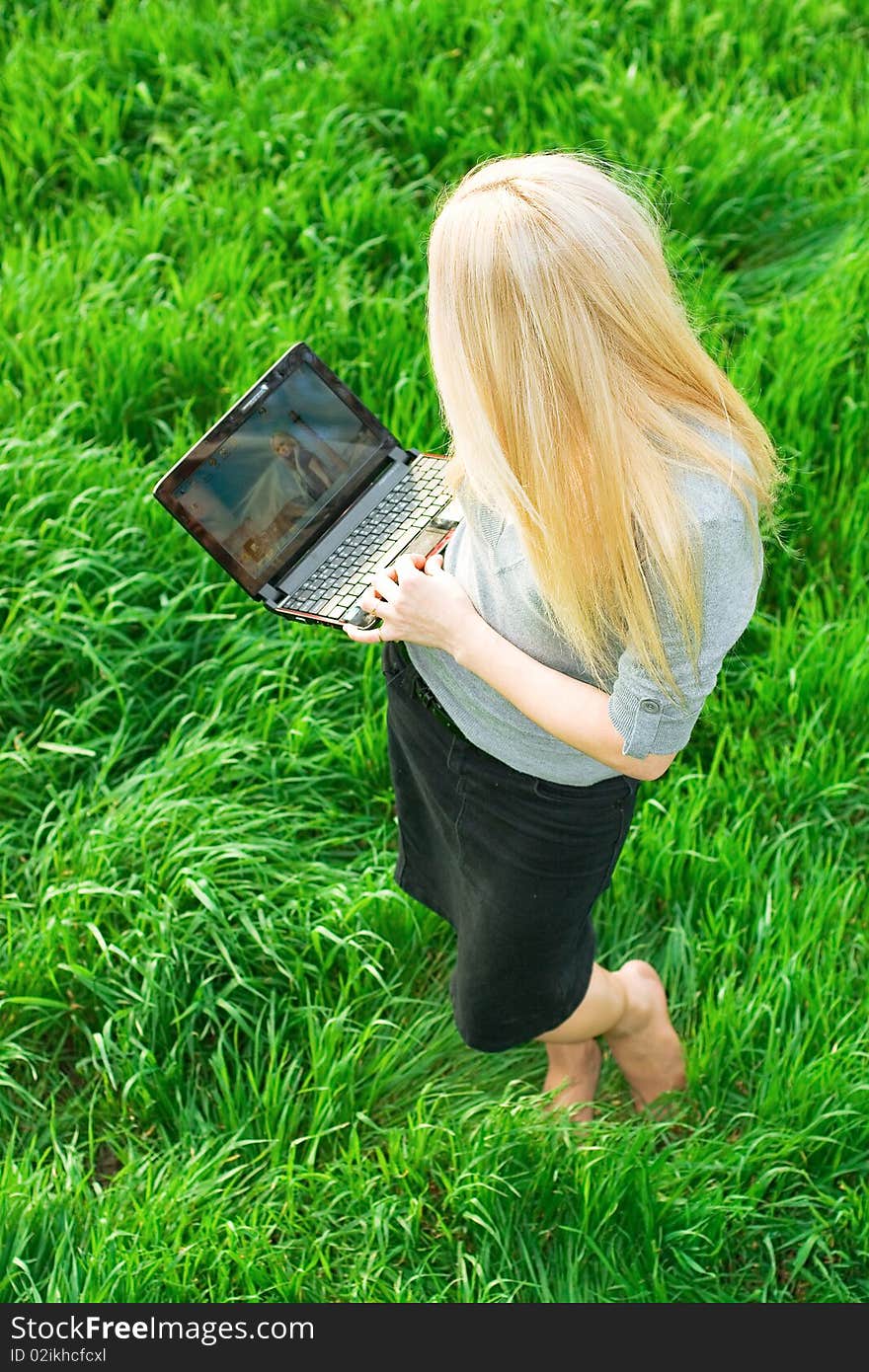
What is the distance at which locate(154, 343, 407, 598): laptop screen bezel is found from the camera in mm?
1891

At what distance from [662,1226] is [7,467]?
2107 millimetres

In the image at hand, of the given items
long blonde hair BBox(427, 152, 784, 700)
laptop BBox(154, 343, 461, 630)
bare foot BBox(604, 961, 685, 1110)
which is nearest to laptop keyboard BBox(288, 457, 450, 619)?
laptop BBox(154, 343, 461, 630)

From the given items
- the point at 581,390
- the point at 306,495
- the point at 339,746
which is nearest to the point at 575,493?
the point at 581,390

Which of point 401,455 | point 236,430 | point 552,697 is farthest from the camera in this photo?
point 401,455

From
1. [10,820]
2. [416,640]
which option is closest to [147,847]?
[10,820]

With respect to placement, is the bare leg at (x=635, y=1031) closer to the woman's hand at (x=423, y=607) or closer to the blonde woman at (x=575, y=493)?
the blonde woman at (x=575, y=493)

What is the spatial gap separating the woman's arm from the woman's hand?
0.7 inches

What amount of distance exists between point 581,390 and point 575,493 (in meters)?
0.11

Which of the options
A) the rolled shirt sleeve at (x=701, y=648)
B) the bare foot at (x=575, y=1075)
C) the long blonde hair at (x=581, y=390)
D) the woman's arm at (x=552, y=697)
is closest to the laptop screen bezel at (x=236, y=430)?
the woman's arm at (x=552, y=697)

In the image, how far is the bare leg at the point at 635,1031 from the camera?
2.19 meters

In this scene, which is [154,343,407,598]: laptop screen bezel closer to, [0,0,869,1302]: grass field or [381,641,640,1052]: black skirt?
[381,641,640,1052]: black skirt

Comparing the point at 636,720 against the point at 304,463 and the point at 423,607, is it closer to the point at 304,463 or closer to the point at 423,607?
the point at 423,607

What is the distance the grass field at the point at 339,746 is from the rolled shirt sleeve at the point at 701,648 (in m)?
0.95

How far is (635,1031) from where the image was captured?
90.2 inches
